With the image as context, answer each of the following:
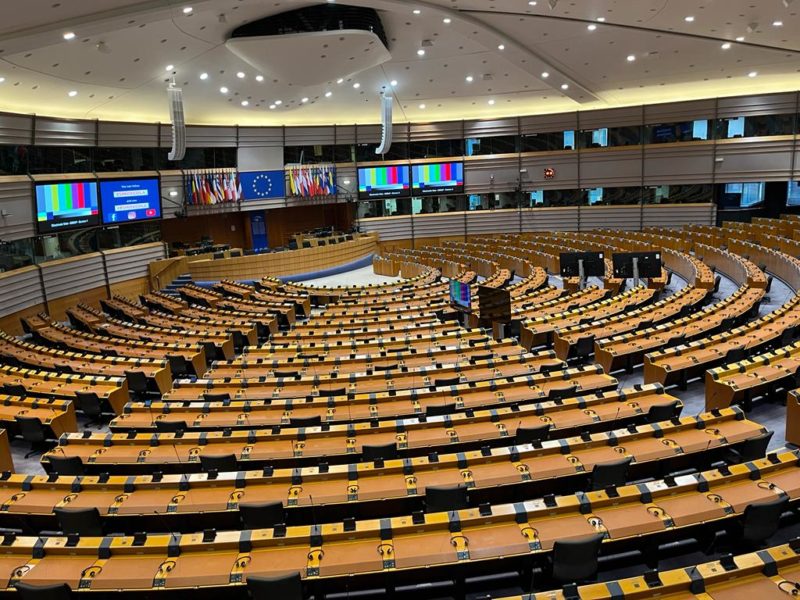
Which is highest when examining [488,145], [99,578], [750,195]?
[488,145]

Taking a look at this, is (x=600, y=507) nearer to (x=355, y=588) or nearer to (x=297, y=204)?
(x=355, y=588)

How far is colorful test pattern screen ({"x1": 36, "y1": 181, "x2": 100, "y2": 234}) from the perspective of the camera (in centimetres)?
2100

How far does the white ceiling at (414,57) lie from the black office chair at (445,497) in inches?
440

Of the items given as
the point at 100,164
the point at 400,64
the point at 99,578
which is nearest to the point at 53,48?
the point at 100,164

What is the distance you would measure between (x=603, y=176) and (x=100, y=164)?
2370 centimetres

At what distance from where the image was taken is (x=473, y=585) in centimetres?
610

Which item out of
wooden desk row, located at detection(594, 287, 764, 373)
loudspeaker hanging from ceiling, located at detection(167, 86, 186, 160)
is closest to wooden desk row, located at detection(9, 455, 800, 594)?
wooden desk row, located at detection(594, 287, 764, 373)

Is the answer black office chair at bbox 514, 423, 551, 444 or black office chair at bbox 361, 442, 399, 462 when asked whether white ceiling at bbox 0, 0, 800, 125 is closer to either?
black office chair at bbox 361, 442, 399, 462

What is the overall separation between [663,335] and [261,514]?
9.67 metres

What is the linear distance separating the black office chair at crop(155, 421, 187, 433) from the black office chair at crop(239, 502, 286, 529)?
3236 mm

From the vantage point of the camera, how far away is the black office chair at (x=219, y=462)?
7.80 meters

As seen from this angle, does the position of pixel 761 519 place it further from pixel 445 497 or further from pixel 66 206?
pixel 66 206

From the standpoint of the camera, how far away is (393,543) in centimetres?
582

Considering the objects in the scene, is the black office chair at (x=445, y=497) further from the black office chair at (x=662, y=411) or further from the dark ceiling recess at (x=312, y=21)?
the dark ceiling recess at (x=312, y=21)
